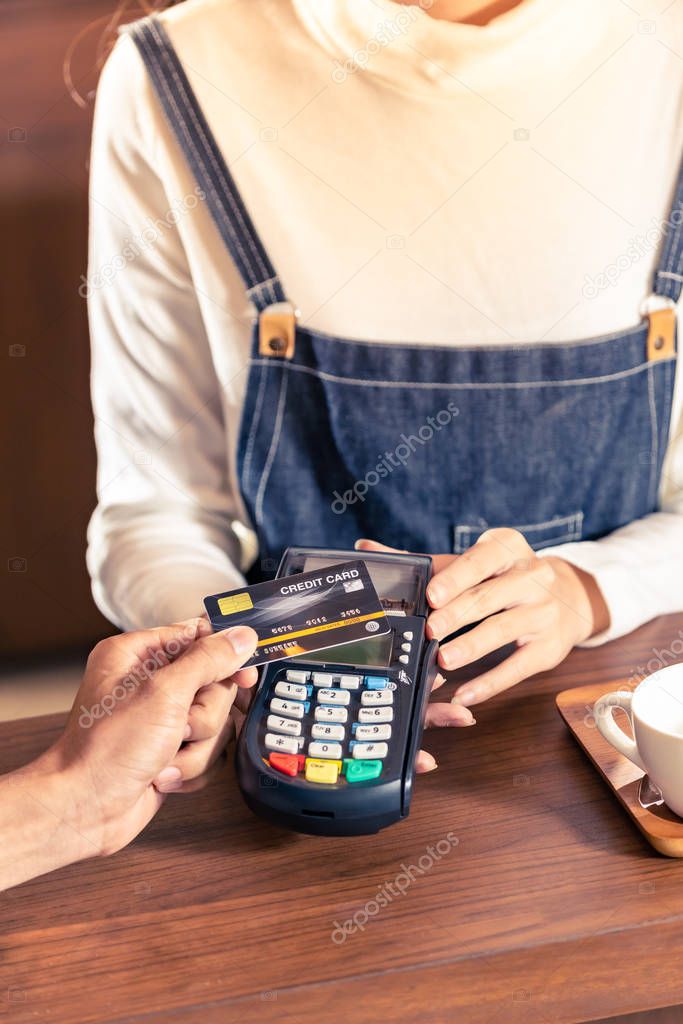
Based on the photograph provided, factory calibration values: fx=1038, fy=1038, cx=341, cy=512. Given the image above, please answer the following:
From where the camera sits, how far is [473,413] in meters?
0.91

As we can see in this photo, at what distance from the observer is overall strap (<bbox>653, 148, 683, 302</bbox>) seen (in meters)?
0.89

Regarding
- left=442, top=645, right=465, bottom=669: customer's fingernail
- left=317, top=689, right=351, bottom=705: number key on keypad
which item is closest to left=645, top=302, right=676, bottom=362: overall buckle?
left=442, top=645, right=465, bottom=669: customer's fingernail

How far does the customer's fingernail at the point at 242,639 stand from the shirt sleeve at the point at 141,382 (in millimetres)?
283

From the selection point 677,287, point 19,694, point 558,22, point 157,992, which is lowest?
point 19,694

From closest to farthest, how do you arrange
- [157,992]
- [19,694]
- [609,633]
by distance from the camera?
[157,992] → [609,633] → [19,694]

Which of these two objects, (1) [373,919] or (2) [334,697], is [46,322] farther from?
(1) [373,919]

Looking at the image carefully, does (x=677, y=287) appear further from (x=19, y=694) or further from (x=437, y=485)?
(x=19, y=694)

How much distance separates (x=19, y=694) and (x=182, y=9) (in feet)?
3.72

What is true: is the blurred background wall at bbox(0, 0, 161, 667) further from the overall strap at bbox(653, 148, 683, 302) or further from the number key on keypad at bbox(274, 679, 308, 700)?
the number key on keypad at bbox(274, 679, 308, 700)

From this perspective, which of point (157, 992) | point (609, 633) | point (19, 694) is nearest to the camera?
point (157, 992)

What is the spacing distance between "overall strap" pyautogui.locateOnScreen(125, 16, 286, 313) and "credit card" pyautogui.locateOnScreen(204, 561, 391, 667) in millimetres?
345

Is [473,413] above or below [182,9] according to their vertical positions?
below

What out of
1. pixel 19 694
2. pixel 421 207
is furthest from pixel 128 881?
pixel 19 694

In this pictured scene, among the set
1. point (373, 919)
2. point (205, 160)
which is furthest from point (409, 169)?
point (373, 919)
